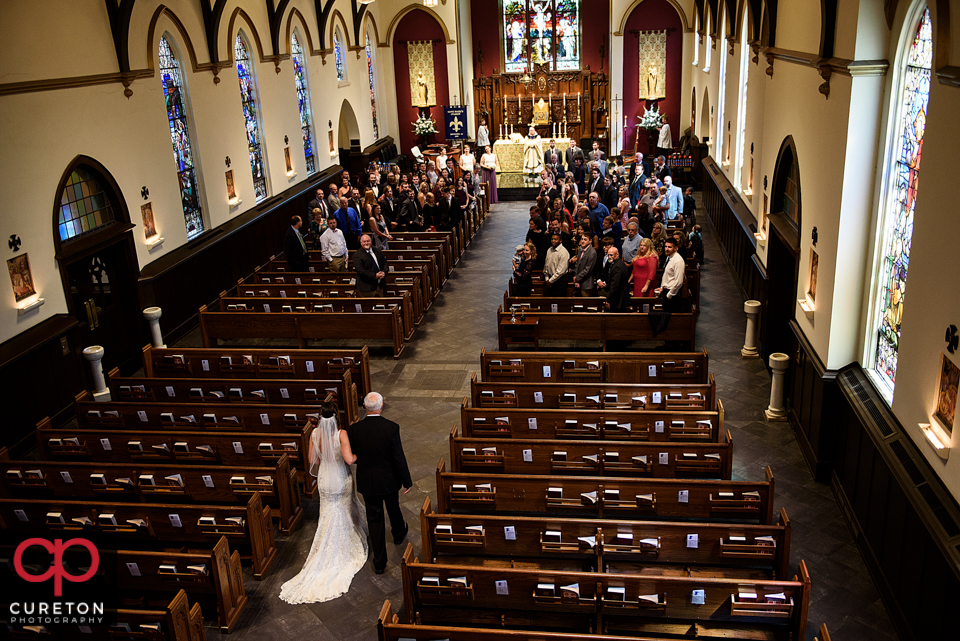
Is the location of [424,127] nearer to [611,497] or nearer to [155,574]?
[611,497]

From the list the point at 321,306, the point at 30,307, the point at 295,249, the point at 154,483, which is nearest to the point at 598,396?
the point at 154,483

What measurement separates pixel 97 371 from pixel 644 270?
711 centimetres

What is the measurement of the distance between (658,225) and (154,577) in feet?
27.1

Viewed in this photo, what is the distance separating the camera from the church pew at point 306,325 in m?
11.1

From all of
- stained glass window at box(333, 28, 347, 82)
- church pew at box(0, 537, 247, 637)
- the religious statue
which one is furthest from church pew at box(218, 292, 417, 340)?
stained glass window at box(333, 28, 347, 82)

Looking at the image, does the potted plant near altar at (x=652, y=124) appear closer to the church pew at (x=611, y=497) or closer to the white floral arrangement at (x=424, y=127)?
the white floral arrangement at (x=424, y=127)

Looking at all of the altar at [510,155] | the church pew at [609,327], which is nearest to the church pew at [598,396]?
the church pew at [609,327]

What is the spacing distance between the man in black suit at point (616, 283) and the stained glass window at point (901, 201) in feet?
11.8

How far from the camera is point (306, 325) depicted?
36.8ft

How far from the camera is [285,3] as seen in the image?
56.6 ft

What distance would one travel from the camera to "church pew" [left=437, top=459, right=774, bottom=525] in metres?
6.40

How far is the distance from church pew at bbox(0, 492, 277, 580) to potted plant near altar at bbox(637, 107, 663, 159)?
66.9ft

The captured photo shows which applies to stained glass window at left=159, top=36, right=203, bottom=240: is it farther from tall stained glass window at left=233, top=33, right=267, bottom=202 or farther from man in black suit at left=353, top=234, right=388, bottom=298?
man in black suit at left=353, top=234, right=388, bottom=298

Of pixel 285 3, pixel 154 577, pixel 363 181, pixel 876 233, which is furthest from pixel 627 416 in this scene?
pixel 363 181
